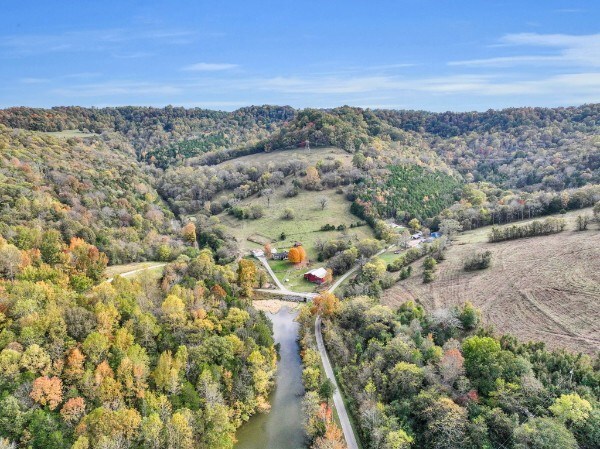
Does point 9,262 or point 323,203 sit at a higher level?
point 9,262

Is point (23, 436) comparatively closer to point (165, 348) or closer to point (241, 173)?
point (165, 348)

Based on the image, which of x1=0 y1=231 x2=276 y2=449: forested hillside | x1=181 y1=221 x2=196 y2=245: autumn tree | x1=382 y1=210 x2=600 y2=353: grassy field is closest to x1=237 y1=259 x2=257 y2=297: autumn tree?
x1=0 y1=231 x2=276 y2=449: forested hillside

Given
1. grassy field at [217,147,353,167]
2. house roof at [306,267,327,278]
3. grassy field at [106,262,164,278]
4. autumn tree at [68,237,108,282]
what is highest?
grassy field at [217,147,353,167]

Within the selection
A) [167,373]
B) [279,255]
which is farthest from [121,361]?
[279,255]

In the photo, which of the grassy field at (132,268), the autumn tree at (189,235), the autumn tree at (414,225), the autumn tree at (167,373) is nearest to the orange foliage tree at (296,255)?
the autumn tree at (189,235)

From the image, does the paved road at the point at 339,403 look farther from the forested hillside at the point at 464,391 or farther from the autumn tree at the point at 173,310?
the autumn tree at the point at 173,310

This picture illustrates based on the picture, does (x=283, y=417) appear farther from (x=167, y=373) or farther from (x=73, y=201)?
(x=73, y=201)

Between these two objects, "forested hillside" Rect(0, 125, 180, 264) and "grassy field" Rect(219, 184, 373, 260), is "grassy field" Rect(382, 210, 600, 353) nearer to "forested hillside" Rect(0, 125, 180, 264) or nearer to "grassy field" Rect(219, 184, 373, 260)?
"grassy field" Rect(219, 184, 373, 260)
